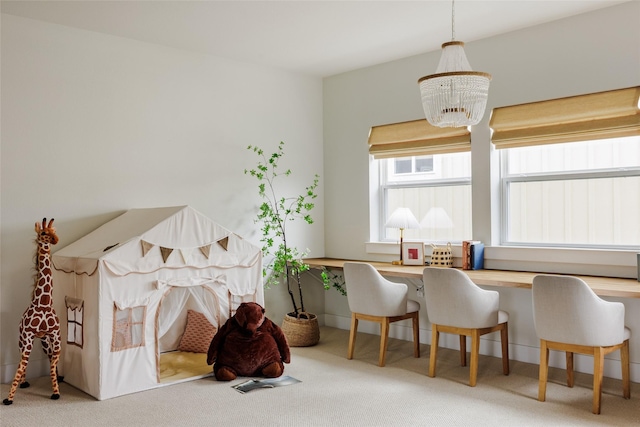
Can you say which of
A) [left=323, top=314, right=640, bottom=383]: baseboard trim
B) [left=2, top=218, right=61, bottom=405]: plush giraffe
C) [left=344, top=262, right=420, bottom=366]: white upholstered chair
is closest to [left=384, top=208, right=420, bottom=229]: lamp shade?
[left=344, top=262, right=420, bottom=366]: white upholstered chair

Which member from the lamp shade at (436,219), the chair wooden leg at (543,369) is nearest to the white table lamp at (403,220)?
the lamp shade at (436,219)

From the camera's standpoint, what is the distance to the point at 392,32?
4684 millimetres

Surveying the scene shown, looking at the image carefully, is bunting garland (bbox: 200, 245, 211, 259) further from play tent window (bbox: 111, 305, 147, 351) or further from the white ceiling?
the white ceiling

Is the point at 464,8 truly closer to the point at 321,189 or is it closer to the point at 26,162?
the point at 321,189

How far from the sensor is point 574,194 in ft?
14.9

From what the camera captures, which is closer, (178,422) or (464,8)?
(178,422)

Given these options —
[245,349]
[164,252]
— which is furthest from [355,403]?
[164,252]

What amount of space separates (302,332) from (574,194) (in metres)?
2.50

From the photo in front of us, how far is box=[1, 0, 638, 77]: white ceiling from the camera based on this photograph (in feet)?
13.4

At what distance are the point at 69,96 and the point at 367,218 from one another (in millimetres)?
2851

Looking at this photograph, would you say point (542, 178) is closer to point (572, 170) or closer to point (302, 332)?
point (572, 170)

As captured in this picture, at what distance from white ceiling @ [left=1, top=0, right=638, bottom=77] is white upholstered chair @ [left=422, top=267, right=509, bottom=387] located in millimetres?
1859

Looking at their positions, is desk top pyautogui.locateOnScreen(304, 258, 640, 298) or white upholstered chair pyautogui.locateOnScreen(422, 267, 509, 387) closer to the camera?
desk top pyautogui.locateOnScreen(304, 258, 640, 298)

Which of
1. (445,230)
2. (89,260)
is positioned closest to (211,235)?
(89,260)
